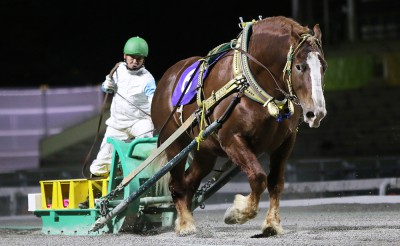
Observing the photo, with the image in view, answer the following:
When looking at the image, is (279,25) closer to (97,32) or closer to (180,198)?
(180,198)

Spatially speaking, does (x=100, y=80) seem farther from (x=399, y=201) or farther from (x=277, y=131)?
(x=277, y=131)

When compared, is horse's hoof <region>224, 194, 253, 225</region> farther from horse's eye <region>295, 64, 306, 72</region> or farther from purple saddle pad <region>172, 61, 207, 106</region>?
purple saddle pad <region>172, 61, 207, 106</region>

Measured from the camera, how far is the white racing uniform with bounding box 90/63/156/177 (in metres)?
8.73

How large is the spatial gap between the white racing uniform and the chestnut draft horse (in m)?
0.96

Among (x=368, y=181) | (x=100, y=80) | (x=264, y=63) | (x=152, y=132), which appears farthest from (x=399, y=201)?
(x=100, y=80)

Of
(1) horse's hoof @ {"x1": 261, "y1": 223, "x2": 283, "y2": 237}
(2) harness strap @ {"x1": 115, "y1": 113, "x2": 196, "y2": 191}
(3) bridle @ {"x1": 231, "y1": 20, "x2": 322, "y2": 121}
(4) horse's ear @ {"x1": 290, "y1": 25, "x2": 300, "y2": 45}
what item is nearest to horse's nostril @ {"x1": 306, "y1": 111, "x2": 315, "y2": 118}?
(3) bridle @ {"x1": 231, "y1": 20, "x2": 322, "y2": 121}

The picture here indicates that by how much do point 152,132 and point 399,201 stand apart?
3.68 metres

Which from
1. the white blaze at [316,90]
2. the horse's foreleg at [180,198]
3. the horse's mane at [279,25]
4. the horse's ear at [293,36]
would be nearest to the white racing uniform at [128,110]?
the horse's foreleg at [180,198]

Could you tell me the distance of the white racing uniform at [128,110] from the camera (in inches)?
344

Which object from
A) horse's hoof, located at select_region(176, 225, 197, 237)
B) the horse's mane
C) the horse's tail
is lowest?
horse's hoof, located at select_region(176, 225, 197, 237)

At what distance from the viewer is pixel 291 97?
6805 millimetres

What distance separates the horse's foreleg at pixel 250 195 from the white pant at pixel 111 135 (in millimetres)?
1929

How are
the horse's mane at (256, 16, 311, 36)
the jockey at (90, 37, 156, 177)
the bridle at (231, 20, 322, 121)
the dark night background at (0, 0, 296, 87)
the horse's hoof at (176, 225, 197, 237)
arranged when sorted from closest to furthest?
the bridle at (231, 20, 322, 121), the horse's mane at (256, 16, 311, 36), the horse's hoof at (176, 225, 197, 237), the jockey at (90, 37, 156, 177), the dark night background at (0, 0, 296, 87)

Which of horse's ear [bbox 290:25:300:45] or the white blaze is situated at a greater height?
horse's ear [bbox 290:25:300:45]
